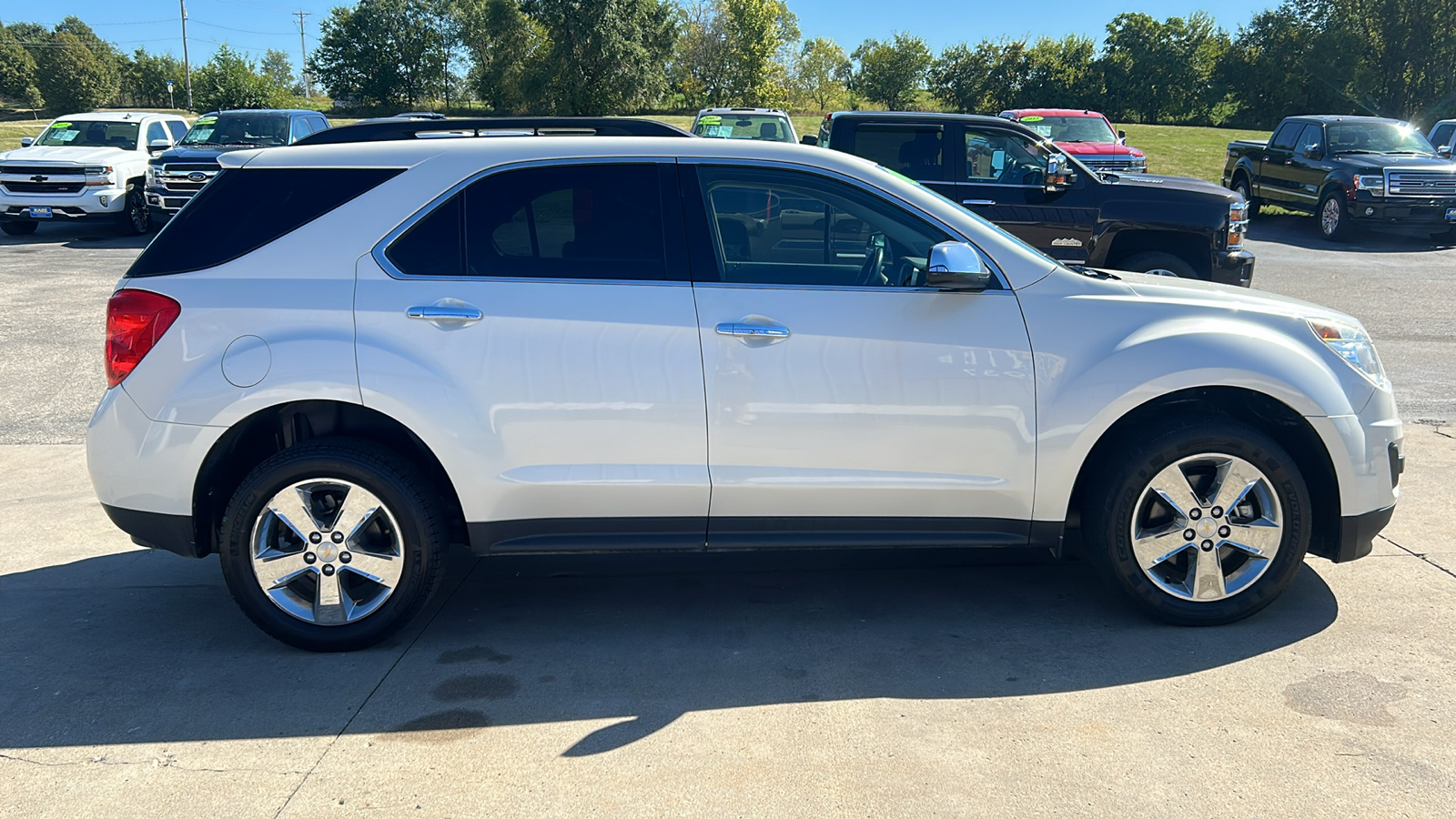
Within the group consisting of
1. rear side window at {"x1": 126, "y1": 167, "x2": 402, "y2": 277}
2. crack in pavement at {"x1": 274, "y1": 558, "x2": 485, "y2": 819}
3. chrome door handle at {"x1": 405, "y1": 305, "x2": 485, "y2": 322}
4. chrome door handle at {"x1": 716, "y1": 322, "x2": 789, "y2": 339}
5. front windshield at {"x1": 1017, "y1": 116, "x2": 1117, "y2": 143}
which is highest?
front windshield at {"x1": 1017, "y1": 116, "x2": 1117, "y2": 143}

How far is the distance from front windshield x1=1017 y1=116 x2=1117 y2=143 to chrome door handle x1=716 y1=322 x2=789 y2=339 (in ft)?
57.9

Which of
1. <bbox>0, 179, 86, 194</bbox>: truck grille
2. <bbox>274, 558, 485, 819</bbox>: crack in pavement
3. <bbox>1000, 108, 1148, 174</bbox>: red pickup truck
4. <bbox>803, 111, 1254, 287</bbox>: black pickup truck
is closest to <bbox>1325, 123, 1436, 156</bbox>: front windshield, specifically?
<bbox>1000, 108, 1148, 174</bbox>: red pickup truck

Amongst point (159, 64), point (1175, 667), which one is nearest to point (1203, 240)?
point (1175, 667)

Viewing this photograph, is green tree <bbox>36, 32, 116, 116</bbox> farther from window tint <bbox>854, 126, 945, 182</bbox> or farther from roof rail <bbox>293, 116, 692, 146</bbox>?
roof rail <bbox>293, 116, 692, 146</bbox>

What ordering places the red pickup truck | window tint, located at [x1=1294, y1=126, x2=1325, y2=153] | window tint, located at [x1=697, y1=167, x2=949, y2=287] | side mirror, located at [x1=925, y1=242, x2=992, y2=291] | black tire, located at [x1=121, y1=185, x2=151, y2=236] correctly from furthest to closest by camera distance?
the red pickup truck
window tint, located at [x1=1294, y1=126, x2=1325, y2=153]
black tire, located at [x1=121, y1=185, x2=151, y2=236]
window tint, located at [x1=697, y1=167, x2=949, y2=287]
side mirror, located at [x1=925, y1=242, x2=992, y2=291]

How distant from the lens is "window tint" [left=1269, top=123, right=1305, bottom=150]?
1938 centimetres

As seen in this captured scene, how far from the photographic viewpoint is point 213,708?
3.77 m

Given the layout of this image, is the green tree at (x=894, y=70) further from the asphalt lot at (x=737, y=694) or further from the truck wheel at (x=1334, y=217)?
the asphalt lot at (x=737, y=694)

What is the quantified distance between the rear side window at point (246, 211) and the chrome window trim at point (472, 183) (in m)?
0.21

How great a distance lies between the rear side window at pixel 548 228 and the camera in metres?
4.12

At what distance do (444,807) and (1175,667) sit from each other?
2509 mm

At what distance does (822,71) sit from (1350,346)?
277 feet

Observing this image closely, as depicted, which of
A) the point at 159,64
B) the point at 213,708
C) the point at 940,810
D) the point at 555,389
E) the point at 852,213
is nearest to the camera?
the point at 940,810

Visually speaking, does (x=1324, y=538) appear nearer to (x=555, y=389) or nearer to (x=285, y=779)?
(x=555, y=389)
